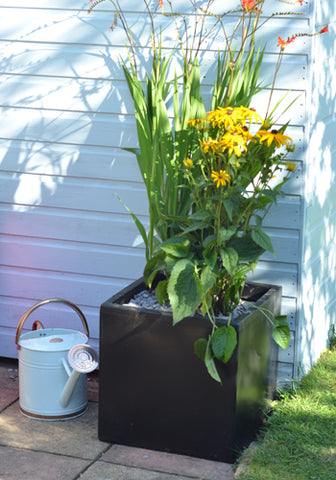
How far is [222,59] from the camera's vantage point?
320 cm

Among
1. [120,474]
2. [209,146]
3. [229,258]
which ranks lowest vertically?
[120,474]

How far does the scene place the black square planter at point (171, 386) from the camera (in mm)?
2766

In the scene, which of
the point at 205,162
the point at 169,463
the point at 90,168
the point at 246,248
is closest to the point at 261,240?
the point at 246,248

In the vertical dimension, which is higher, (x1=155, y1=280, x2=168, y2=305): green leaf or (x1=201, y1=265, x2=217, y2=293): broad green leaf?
(x1=201, y1=265, x2=217, y2=293): broad green leaf

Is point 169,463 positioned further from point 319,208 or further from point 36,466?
point 319,208

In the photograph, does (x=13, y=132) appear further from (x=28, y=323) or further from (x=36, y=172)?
(x=28, y=323)

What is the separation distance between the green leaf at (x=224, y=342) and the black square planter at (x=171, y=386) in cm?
5

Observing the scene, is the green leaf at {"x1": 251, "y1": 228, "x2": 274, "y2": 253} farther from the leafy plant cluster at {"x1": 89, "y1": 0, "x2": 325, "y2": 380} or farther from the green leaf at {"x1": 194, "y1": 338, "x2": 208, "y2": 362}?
the green leaf at {"x1": 194, "y1": 338, "x2": 208, "y2": 362}

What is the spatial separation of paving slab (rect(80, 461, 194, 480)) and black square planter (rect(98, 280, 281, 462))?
0.16m

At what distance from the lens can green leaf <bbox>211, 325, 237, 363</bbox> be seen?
8.67 feet

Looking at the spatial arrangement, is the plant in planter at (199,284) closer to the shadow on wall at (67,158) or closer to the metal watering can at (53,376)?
the metal watering can at (53,376)

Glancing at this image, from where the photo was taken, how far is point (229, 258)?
2639mm

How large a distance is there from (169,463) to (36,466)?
484 mm

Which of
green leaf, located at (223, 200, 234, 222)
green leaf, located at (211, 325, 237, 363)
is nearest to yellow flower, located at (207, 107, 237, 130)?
green leaf, located at (223, 200, 234, 222)
